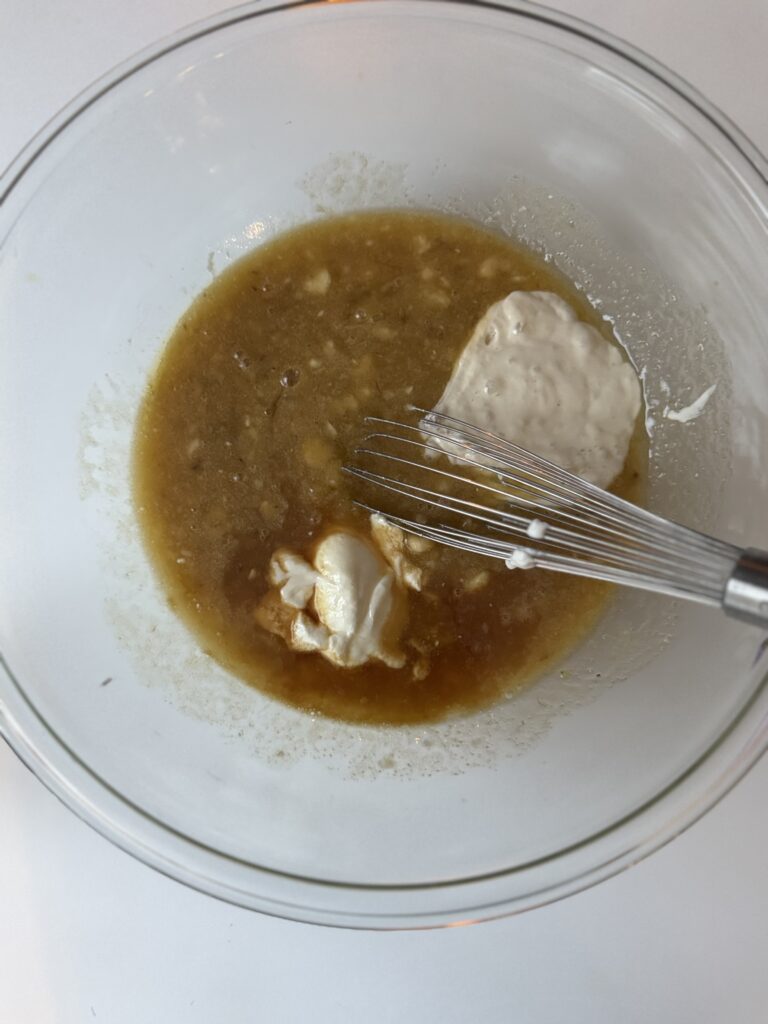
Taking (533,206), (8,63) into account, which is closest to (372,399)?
(533,206)

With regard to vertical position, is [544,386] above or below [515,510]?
above

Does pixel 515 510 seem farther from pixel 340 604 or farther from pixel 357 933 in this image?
pixel 357 933

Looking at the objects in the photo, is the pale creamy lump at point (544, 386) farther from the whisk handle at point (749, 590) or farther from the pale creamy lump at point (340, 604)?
the whisk handle at point (749, 590)

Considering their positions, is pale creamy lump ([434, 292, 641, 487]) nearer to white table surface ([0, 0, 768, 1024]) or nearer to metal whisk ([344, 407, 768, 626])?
metal whisk ([344, 407, 768, 626])

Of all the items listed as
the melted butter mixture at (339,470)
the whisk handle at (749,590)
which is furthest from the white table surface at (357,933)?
the whisk handle at (749,590)

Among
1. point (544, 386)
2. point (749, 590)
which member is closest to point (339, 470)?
point (544, 386)

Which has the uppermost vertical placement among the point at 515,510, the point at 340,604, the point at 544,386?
the point at 544,386
